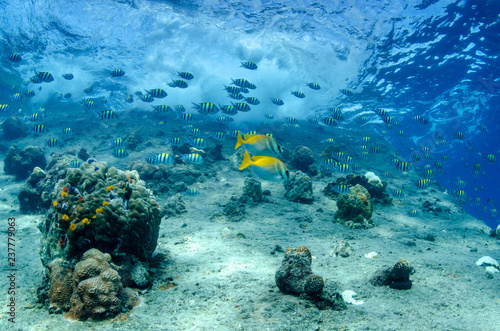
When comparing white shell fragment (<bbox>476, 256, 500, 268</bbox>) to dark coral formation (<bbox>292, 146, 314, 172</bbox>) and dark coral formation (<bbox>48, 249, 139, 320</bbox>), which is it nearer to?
dark coral formation (<bbox>48, 249, 139, 320</bbox>)

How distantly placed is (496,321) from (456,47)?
76.9 feet

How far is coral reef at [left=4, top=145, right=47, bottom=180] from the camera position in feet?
41.8

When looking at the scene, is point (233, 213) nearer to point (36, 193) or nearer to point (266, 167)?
point (266, 167)

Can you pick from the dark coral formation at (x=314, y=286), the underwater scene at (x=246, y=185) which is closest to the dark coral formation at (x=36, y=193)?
the underwater scene at (x=246, y=185)

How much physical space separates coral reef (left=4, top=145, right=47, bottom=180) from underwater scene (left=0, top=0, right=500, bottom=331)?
0.11 m

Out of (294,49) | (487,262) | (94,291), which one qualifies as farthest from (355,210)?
(294,49)

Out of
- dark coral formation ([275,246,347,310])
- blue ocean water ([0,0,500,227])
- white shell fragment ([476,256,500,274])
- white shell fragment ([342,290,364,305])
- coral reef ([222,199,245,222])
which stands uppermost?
blue ocean water ([0,0,500,227])

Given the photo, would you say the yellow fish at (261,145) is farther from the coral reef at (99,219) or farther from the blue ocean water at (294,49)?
the blue ocean water at (294,49)

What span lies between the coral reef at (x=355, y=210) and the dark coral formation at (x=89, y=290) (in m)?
6.56

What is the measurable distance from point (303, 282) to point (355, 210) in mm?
5241

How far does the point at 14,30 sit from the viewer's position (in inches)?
974

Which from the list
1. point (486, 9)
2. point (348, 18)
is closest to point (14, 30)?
point (348, 18)

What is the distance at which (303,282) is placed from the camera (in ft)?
10.7

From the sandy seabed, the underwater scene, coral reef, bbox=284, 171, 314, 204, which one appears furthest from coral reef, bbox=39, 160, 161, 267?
coral reef, bbox=284, 171, 314, 204
